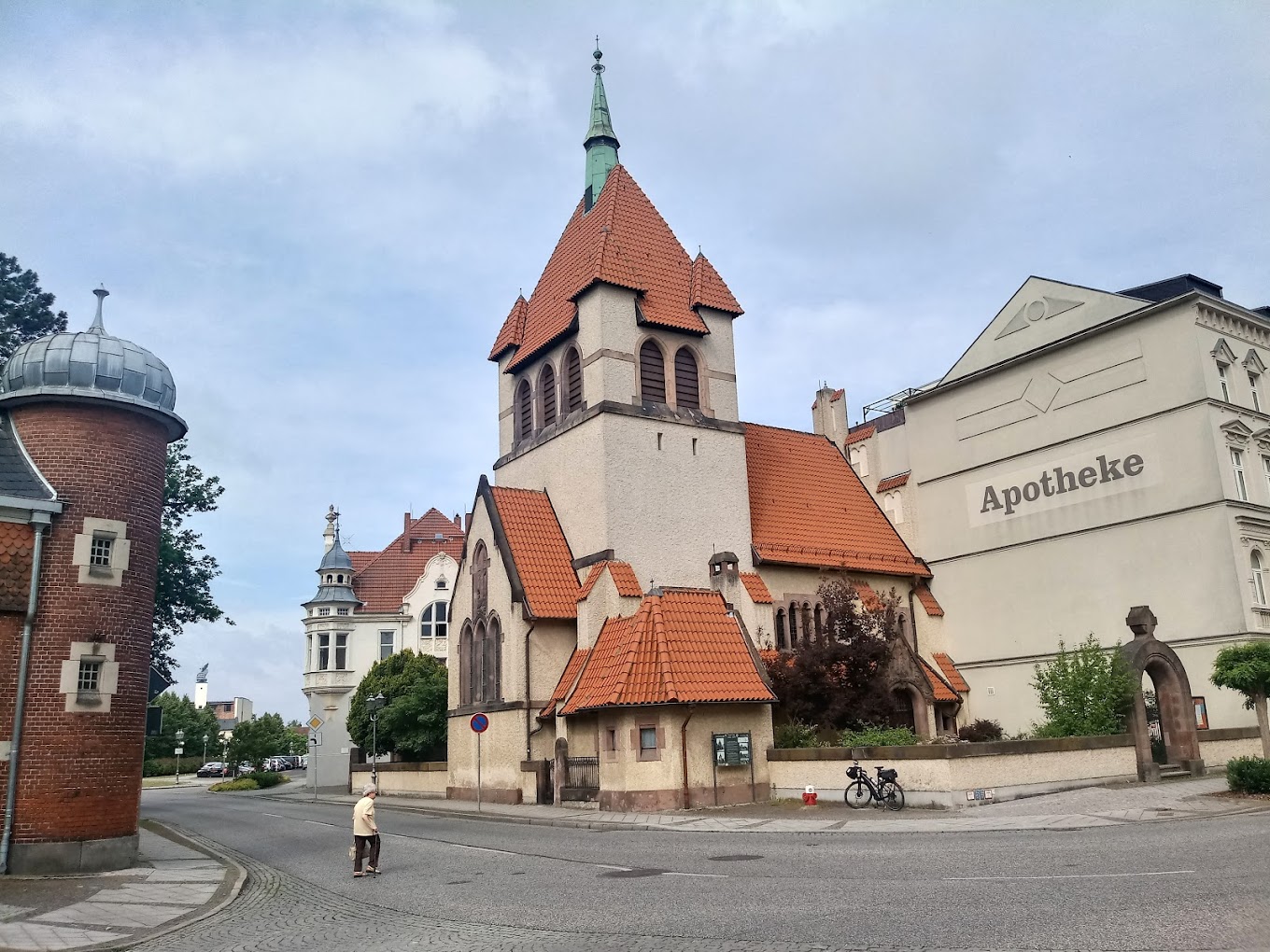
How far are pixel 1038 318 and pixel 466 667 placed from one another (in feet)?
73.7

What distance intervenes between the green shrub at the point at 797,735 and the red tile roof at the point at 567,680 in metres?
5.71

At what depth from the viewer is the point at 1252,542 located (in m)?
29.9

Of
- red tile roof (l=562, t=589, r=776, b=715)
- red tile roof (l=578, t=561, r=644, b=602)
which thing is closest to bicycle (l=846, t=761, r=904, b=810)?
red tile roof (l=562, t=589, r=776, b=715)

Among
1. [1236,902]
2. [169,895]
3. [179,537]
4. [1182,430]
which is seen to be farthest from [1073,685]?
[179,537]

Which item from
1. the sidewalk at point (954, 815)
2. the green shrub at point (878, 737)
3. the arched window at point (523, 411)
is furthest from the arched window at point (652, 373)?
the sidewalk at point (954, 815)

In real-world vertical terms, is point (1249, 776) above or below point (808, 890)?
above

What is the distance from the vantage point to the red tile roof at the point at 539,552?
3011cm

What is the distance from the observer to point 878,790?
22797 millimetres

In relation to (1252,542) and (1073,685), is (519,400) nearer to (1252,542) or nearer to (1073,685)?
(1073,685)

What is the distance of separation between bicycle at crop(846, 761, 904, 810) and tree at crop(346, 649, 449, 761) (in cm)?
2458

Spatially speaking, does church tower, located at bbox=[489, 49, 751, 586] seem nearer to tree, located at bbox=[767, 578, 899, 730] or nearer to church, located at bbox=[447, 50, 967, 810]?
church, located at bbox=[447, 50, 967, 810]

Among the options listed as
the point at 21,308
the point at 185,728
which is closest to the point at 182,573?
the point at 21,308

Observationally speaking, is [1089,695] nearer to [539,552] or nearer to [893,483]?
[893,483]

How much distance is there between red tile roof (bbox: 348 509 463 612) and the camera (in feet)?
195
